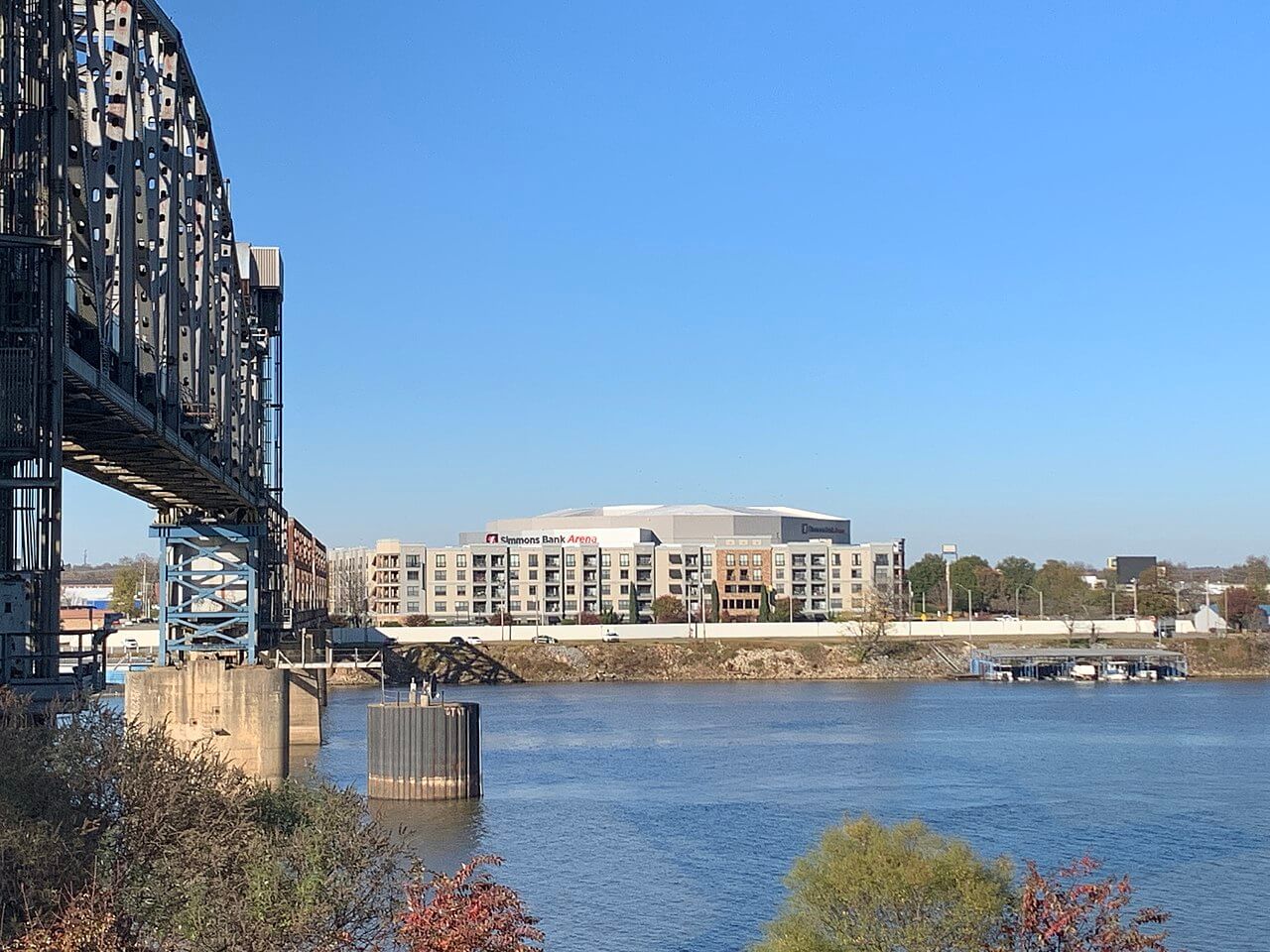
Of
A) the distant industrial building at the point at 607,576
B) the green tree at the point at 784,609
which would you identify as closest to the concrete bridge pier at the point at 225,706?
the green tree at the point at 784,609

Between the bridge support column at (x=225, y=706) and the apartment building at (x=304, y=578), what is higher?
the apartment building at (x=304, y=578)

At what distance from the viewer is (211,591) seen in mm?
66000

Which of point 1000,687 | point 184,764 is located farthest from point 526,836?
point 1000,687

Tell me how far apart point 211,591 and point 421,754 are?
1678 centimetres

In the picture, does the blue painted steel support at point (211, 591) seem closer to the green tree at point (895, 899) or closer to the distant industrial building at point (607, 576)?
the green tree at point (895, 899)

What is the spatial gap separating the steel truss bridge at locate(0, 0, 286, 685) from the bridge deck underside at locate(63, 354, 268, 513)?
132 mm

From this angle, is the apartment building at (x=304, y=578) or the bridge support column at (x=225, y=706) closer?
the bridge support column at (x=225, y=706)

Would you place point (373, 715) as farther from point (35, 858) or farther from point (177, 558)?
point (35, 858)

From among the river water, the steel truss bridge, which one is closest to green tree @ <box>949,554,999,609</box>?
the river water

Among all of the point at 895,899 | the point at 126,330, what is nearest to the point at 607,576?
the point at 126,330

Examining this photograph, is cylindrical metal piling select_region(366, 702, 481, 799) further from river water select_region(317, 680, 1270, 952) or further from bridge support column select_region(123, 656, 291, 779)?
bridge support column select_region(123, 656, 291, 779)

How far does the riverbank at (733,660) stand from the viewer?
127 metres

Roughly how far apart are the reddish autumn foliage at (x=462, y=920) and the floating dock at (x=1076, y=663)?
111439mm

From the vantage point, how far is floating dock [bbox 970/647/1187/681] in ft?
416
